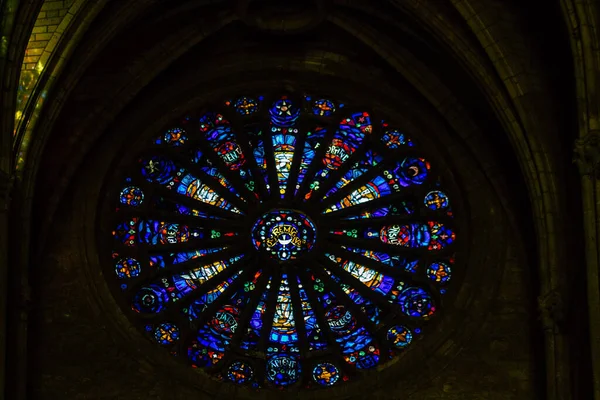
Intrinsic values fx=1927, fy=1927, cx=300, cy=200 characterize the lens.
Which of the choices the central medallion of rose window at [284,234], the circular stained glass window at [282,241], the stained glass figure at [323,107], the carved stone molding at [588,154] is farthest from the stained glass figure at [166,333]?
the carved stone molding at [588,154]

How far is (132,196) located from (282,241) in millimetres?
2004

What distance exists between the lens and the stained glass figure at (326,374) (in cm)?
2336

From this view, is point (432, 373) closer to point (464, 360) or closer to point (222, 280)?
point (464, 360)

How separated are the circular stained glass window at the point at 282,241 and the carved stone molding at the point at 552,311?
5.51 feet

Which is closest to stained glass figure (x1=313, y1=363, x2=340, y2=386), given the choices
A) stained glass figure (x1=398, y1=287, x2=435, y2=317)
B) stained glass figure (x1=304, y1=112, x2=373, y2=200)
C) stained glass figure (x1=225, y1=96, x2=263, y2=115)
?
stained glass figure (x1=398, y1=287, x2=435, y2=317)

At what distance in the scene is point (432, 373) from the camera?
75.8 ft

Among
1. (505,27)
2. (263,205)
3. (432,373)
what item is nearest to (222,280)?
(263,205)

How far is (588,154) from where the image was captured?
20906mm

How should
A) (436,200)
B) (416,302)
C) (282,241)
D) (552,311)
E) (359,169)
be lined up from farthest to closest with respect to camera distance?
(359,169)
(436,200)
(282,241)
(416,302)
(552,311)

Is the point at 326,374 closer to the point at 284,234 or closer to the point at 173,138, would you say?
the point at 284,234

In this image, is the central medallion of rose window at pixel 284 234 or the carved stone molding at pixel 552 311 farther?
the central medallion of rose window at pixel 284 234

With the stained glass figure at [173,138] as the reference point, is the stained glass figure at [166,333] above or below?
below

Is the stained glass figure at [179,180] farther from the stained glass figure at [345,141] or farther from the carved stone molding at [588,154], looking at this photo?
the carved stone molding at [588,154]

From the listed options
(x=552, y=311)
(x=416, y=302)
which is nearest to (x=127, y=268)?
(x=416, y=302)
